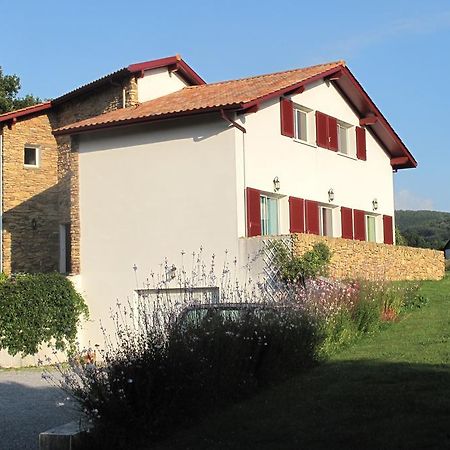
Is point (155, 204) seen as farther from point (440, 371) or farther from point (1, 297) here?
point (440, 371)

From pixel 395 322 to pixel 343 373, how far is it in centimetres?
588

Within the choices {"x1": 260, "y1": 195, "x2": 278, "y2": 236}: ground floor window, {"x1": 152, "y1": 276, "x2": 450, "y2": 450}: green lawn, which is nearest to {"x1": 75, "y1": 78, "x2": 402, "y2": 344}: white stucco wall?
{"x1": 260, "y1": 195, "x2": 278, "y2": 236}: ground floor window

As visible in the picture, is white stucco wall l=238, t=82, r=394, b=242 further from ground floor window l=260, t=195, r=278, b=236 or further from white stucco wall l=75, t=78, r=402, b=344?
ground floor window l=260, t=195, r=278, b=236

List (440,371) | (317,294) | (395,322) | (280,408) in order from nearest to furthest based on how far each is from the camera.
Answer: (280,408)
(440,371)
(317,294)
(395,322)

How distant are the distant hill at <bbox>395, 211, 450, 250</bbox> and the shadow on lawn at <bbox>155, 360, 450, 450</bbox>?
3183 inches

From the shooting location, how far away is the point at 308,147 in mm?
24516

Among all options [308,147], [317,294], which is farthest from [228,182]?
[317,294]

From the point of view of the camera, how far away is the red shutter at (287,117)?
76.0 feet

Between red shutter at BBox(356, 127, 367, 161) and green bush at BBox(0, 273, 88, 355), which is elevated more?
red shutter at BBox(356, 127, 367, 161)

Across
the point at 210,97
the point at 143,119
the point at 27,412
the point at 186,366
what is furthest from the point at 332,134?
the point at 186,366

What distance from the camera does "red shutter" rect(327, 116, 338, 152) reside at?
25.8 metres

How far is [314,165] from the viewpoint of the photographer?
24.7m

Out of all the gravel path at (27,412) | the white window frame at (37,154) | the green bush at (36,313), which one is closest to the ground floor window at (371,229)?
the green bush at (36,313)

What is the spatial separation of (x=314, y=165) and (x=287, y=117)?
2045 mm
